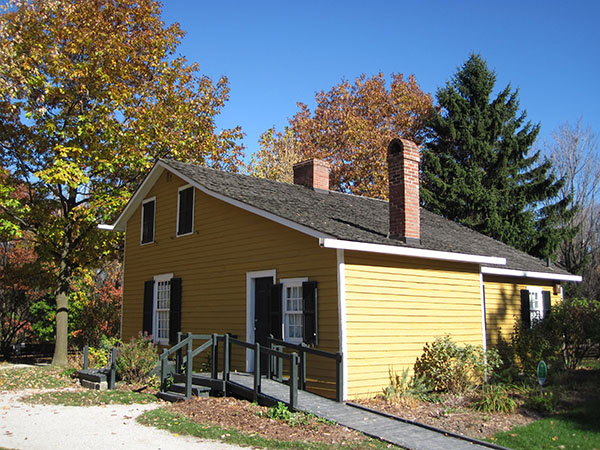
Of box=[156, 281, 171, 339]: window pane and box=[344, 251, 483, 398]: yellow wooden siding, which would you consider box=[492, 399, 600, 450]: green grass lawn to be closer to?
box=[344, 251, 483, 398]: yellow wooden siding

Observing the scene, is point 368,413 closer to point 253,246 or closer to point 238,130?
point 253,246

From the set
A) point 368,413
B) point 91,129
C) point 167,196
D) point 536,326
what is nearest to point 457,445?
point 368,413

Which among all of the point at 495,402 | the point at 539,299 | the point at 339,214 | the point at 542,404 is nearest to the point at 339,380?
the point at 495,402

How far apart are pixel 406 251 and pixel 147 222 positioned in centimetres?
899

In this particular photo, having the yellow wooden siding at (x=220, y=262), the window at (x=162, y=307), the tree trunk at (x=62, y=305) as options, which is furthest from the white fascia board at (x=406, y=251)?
the tree trunk at (x=62, y=305)

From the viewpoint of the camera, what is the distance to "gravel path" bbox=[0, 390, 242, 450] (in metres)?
7.52

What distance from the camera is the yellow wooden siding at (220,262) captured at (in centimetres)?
1109

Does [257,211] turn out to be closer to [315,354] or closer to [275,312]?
[275,312]

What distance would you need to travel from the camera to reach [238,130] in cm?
2489

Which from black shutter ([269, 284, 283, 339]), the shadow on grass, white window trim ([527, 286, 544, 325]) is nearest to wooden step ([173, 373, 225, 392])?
black shutter ([269, 284, 283, 339])

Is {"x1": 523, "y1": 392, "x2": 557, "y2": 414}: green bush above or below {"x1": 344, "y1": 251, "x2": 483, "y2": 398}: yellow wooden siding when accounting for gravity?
below

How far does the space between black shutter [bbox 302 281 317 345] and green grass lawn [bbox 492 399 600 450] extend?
3.89 metres

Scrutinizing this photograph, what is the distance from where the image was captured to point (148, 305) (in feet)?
53.0

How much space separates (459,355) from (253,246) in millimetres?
5122
